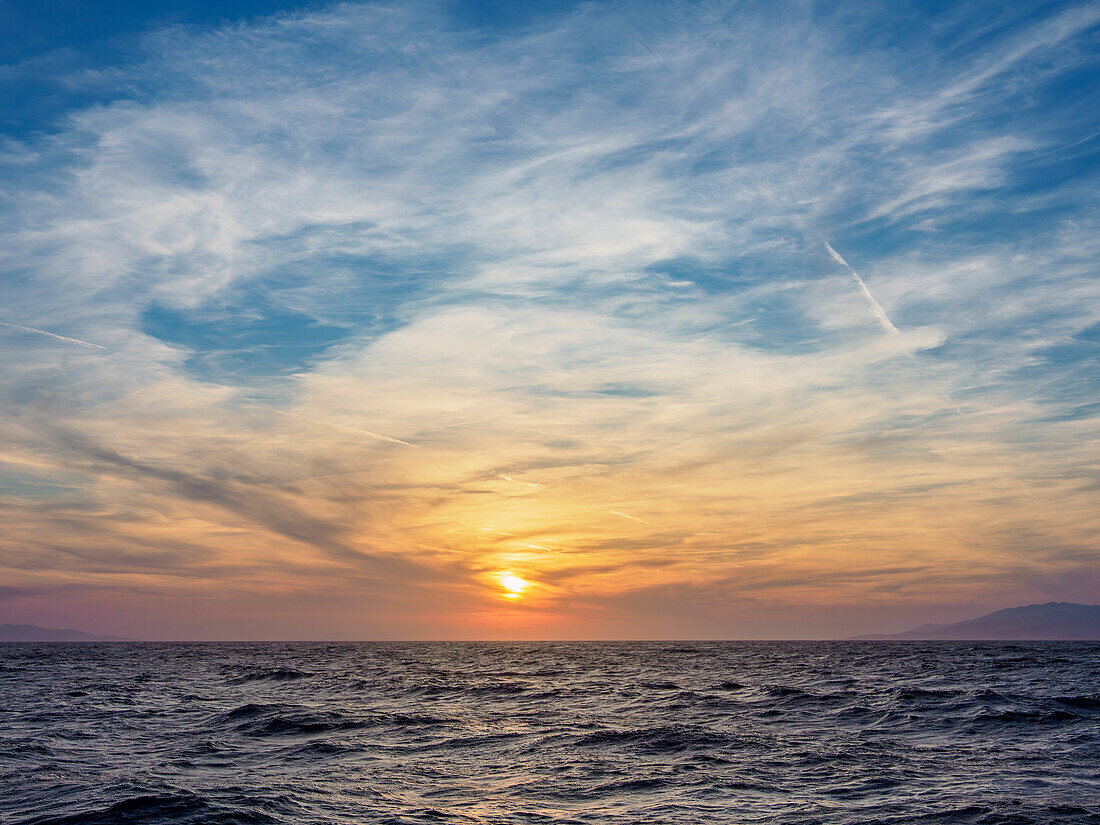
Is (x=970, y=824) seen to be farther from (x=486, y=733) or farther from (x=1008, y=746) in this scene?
(x=486, y=733)

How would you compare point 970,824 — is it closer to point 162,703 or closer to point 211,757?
point 211,757

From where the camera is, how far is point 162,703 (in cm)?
4078

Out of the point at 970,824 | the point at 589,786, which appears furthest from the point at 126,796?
the point at 970,824

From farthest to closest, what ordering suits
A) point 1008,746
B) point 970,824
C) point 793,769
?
point 1008,746 → point 793,769 → point 970,824

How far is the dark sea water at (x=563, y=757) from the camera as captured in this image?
1692cm

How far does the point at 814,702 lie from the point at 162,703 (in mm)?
33467

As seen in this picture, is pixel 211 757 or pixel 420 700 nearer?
pixel 211 757

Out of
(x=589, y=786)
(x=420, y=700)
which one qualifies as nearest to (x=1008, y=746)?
(x=589, y=786)

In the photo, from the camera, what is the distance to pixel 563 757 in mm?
23766

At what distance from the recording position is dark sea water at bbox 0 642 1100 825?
55.5ft

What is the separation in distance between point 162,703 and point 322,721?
1409 cm

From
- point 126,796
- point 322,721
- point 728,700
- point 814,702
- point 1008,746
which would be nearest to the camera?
point 126,796

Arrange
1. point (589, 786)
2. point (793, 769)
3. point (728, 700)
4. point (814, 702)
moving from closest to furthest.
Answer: point (589, 786) → point (793, 769) → point (814, 702) → point (728, 700)

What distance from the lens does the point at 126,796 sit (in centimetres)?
1806
